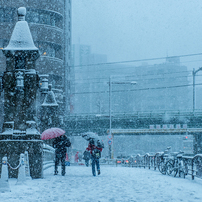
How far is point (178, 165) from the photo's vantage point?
43.9ft

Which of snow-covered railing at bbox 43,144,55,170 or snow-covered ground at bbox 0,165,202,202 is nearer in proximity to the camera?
snow-covered ground at bbox 0,165,202,202

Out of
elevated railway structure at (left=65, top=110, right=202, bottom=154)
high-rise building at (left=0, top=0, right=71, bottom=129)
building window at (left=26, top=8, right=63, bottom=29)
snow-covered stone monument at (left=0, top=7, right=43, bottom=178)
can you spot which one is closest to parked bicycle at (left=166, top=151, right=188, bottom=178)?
snow-covered stone monument at (left=0, top=7, right=43, bottom=178)

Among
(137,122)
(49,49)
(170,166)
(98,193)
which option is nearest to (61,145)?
(170,166)

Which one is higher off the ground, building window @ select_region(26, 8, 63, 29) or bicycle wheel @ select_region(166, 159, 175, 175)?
building window @ select_region(26, 8, 63, 29)

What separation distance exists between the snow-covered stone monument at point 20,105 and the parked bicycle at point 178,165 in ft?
16.6

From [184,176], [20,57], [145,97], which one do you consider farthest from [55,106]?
[145,97]

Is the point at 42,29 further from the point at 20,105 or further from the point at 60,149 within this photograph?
the point at 20,105

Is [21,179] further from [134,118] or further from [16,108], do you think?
[134,118]

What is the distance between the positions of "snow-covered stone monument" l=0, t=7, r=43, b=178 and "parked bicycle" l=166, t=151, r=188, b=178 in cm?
507

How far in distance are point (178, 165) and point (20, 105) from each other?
6274mm

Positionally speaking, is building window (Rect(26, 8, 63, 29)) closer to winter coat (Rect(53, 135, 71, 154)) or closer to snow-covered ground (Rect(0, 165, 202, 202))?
winter coat (Rect(53, 135, 71, 154))

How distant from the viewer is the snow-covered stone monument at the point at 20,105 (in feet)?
39.2

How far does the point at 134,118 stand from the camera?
140 ft

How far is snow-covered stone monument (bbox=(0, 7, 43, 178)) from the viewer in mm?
11938
